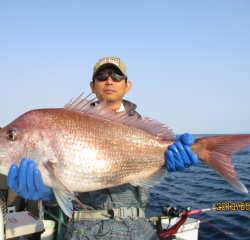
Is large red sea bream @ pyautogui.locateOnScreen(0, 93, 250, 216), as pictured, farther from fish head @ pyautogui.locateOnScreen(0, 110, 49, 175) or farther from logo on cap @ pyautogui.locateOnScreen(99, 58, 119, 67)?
logo on cap @ pyautogui.locateOnScreen(99, 58, 119, 67)

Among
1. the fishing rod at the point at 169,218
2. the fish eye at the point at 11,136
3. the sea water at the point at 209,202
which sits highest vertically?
the fish eye at the point at 11,136

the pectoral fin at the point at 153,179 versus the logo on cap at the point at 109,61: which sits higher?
the logo on cap at the point at 109,61

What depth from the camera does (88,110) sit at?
2311 millimetres

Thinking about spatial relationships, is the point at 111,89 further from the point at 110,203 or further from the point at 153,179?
the point at 110,203

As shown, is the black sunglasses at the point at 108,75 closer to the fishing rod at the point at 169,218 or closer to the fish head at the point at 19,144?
the fish head at the point at 19,144

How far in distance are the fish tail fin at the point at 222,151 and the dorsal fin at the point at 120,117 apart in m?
0.38

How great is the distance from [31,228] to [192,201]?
6669 millimetres

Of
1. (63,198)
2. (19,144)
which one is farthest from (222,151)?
(19,144)

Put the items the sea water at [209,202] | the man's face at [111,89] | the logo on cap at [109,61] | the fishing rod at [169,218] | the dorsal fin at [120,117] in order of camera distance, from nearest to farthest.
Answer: the dorsal fin at [120,117]
the man's face at [111,89]
the logo on cap at [109,61]
the fishing rod at [169,218]
the sea water at [209,202]

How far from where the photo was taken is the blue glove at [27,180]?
78.6 inches

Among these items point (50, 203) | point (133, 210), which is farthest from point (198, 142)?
point (50, 203)

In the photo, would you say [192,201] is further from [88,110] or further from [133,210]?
[88,110]

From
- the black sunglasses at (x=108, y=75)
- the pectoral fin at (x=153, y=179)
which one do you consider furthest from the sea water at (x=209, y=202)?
the black sunglasses at (x=108, y=75)

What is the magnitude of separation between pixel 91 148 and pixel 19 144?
736 millimetres
